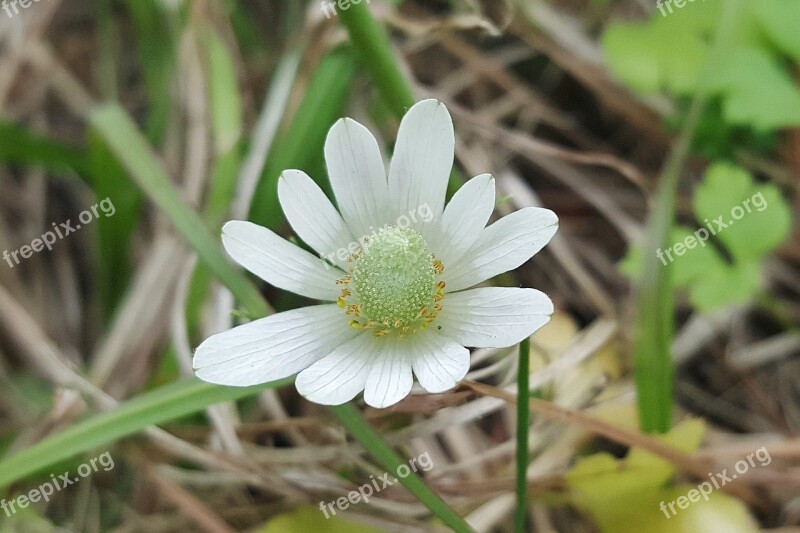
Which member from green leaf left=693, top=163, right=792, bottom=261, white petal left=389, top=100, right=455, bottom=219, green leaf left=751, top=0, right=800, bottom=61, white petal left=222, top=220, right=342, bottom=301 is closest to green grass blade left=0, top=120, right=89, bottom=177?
white petal left=222, top=220, right=342, bottom=301

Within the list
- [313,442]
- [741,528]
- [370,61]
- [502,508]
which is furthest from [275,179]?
[741,528]

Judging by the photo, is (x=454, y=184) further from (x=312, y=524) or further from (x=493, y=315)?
(x=312, y=524)

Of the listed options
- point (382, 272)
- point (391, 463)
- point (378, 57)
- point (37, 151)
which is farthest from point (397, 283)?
point (37, 151)

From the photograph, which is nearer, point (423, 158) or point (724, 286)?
point (423, 158)

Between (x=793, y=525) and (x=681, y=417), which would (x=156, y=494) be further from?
(x=793, y=525)

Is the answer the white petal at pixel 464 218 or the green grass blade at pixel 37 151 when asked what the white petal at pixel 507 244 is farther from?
the green grass blade at pixel 37 151

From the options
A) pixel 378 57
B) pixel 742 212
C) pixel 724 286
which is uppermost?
pixel 378 57

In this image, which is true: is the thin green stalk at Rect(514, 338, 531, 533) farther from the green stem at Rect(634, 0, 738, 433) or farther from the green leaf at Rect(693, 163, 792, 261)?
the green leaf at Rect(693, 163, 792, 261)
